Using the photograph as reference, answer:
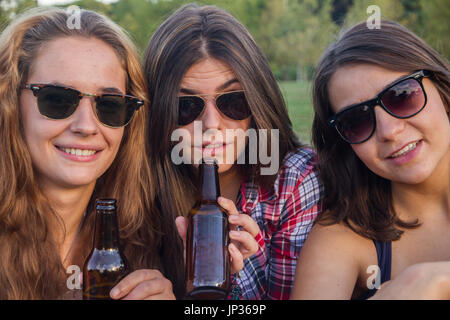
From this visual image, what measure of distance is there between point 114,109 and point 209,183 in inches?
28.0

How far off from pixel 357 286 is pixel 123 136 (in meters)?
1.73

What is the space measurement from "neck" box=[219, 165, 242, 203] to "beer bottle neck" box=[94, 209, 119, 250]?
112 centimetres

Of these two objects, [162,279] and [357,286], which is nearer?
[162,279]

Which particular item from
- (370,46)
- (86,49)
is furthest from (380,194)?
(86,49)

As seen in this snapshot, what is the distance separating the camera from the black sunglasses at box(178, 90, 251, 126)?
274 cm

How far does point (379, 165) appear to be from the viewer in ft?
8.12

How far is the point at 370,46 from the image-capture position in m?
2.54

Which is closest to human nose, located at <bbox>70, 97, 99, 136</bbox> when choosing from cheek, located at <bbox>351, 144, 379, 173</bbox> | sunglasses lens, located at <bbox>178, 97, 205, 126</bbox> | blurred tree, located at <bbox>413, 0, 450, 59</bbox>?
sunglasses lens, located at <bbox>178, 97, 205, 126</bbox>

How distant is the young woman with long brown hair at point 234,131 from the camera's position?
9.03 feet

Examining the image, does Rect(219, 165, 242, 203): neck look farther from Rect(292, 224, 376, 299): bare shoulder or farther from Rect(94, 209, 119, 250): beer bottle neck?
Rect(94, 209, 119, 250): beer bottle neck

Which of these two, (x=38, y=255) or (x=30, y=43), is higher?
(x=30, y=43)

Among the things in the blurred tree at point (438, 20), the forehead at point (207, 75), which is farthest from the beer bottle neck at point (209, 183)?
the blurred tree at point (438, 20)

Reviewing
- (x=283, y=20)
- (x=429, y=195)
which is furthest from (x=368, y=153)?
(x=283, y=20)
